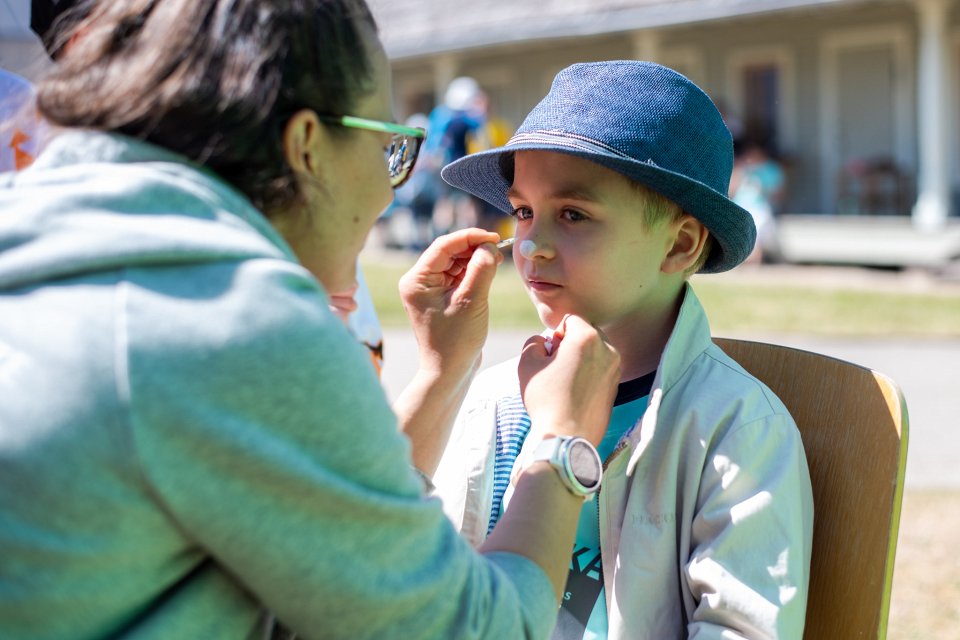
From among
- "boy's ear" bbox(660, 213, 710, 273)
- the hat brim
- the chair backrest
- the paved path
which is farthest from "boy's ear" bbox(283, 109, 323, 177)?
the paved path

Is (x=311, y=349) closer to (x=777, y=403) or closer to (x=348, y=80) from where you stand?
(x=348, y=80)

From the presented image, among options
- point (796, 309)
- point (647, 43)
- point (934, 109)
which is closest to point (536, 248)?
point (796, 309)

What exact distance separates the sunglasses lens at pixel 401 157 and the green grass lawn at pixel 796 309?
7.15m

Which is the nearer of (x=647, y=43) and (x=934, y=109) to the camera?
(x=934, y=109)

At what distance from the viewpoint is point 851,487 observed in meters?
1.84

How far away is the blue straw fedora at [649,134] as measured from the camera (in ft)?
6.37

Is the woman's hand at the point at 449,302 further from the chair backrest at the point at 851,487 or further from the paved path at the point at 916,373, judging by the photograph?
the paved path at the point at 916,373

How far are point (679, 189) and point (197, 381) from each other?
115 centimetres

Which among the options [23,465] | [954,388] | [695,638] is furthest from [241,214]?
[954,388]

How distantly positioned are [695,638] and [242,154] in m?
1.05

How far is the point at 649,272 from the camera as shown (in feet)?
6.78

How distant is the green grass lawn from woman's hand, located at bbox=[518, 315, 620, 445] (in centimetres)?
703

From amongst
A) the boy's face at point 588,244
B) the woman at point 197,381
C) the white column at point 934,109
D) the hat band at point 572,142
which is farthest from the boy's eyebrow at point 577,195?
the white column at point 934,109

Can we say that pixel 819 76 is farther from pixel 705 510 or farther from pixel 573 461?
pixel 573 461
